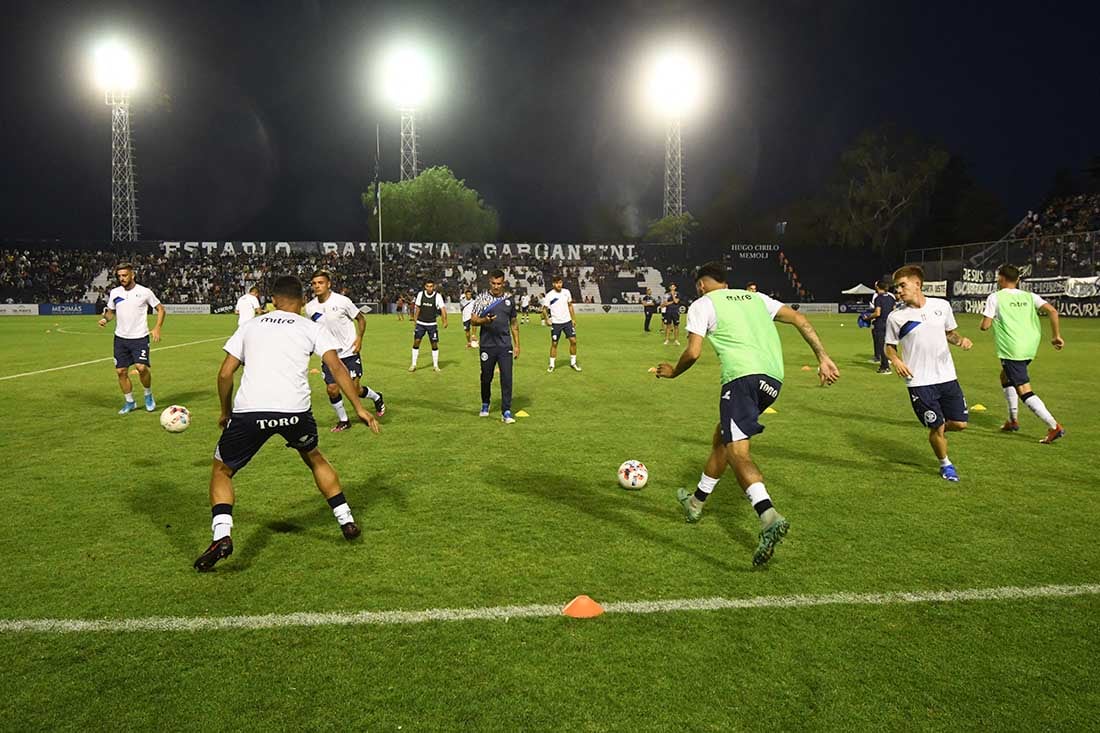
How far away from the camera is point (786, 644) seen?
391 cm

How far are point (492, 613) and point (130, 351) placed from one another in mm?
9315

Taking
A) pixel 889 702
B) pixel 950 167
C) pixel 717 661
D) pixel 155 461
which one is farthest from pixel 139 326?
pixel 950 167

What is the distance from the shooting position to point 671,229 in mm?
86000

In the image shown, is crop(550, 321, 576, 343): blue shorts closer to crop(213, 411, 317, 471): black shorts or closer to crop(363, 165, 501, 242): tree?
crop(213, 411, 317, 471): black shorts

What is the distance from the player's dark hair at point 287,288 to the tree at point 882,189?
76066 millimetres

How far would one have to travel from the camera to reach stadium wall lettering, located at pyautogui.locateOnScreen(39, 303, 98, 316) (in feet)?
163

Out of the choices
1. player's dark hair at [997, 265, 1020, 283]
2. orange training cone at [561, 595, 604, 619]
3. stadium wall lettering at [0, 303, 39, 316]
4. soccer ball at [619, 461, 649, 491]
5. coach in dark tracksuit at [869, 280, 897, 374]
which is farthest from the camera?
stadium wall lettering at [0, 303, 39, 316]

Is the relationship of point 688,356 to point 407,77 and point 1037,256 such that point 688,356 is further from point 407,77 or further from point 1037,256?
point 407,77

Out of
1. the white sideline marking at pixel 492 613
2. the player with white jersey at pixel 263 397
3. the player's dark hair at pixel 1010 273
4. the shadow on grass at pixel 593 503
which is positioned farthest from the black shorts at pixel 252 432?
the player's dark hair at pixel 1010 273

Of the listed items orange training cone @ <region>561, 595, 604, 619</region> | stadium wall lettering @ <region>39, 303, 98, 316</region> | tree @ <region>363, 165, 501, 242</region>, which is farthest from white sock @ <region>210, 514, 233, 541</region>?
tree @ <region>363, 165, 501, 242</region>

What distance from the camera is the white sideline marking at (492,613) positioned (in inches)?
162

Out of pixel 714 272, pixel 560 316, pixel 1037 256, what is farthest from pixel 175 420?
pixel 1037 256

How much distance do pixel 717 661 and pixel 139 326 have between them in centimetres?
1053

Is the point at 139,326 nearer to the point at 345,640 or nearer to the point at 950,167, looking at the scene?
the point at 345,640
